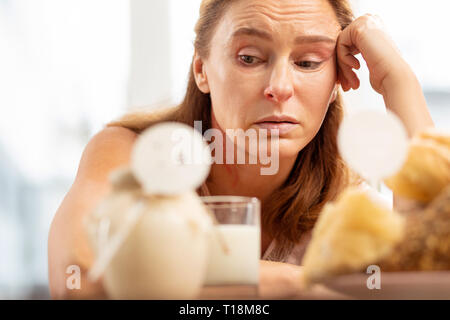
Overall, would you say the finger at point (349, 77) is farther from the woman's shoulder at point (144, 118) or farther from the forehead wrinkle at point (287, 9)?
the woman's shoulder at point (144, 118)

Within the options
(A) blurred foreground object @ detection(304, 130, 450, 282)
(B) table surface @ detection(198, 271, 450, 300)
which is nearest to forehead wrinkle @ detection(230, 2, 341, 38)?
(A) blurred foreground object @ detection(304, 130, 450, 282)

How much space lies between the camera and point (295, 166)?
56.8 inches

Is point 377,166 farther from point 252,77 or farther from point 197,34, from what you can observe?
point 197,34

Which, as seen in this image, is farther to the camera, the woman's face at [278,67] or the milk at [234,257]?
the woman's face at [278,67]

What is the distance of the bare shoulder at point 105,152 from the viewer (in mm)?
917

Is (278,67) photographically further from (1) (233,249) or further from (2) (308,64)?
(1) (233,249)

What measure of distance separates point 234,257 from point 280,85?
493 millimetres

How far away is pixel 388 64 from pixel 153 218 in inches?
32.1

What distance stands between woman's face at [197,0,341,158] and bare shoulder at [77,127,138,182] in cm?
23

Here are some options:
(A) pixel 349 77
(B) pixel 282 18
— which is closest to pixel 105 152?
(B) pixel 282 18

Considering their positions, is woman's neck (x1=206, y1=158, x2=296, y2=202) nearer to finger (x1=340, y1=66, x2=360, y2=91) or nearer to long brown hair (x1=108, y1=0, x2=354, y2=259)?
long brown hair (x1=108, y1=0, x2=354, y2=259)

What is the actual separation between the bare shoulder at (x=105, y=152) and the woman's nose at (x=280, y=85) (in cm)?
27

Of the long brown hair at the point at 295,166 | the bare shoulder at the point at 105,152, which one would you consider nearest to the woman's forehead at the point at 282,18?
the long brown hair at the point at 295,166

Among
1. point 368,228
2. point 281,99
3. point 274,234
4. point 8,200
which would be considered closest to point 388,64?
point 281,99
